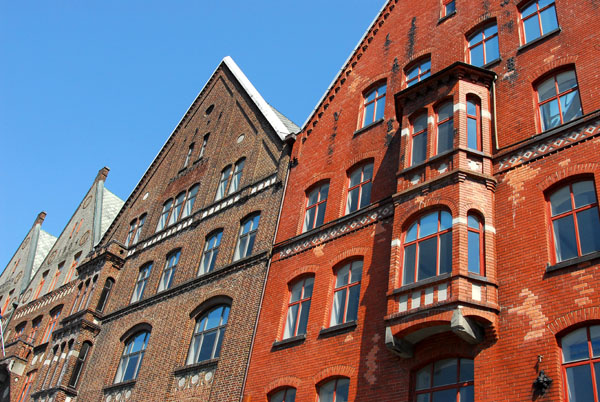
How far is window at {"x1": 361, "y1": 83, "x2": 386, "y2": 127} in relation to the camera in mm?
23094

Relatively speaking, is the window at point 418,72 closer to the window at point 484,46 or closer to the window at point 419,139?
the window at point 484,46

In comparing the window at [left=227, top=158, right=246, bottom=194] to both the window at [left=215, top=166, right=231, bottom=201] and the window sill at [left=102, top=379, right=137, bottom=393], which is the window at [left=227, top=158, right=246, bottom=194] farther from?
the window sill at [left=102, top=379, right=137, bottom=393]

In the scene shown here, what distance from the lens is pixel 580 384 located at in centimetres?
1256

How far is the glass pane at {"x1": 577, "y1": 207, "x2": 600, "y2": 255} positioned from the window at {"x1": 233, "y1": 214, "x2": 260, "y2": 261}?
1301 centimetres

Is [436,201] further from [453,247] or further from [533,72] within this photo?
[533,72]

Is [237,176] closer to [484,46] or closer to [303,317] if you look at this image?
[303,317]

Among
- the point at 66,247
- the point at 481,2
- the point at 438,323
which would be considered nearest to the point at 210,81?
the point at 66,247

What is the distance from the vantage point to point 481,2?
21844mm

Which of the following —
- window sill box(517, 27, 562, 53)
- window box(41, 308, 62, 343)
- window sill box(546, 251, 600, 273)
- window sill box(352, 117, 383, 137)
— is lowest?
window sill box(546, 251, 600, 273)

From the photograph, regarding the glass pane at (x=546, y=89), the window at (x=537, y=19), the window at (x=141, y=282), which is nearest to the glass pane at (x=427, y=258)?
the glass pane at (x=546, y=89)

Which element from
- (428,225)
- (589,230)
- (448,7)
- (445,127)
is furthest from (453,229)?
(448,7)

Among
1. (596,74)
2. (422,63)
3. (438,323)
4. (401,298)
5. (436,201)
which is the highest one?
(422,63)

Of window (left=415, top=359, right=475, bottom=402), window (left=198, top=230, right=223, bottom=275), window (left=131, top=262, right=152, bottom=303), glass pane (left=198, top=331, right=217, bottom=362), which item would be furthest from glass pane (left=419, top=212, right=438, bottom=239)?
window (left=131, top=262, right=152, bottom=303)

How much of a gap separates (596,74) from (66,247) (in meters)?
34.3
